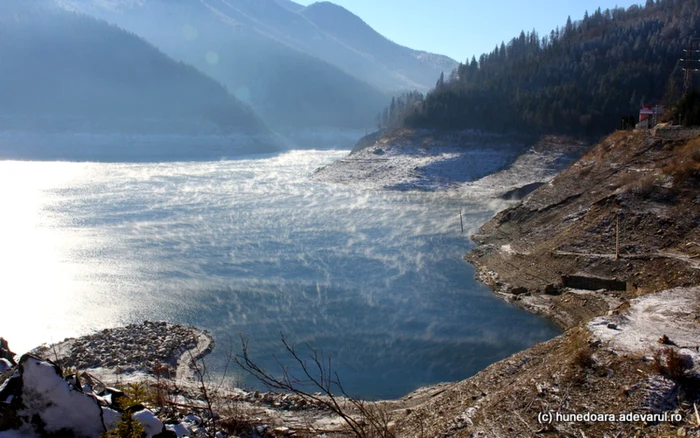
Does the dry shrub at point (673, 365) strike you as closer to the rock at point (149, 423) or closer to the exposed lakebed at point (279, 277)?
the rock at point (149, 423)

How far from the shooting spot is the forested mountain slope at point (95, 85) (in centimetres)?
12281

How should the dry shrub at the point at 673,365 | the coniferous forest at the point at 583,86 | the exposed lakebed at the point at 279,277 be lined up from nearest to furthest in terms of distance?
the dry shrub at the point at 673,365, the exposed lakebed at the point at 279,277, the coniferous forest at the point at 583,86

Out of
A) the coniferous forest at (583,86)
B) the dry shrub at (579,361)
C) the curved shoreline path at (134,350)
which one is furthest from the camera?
the coniferous forest at (583,86)

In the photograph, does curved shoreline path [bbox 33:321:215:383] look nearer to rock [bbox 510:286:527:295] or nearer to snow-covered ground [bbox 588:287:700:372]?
snow-covered ground [bbox 588:287:700:372]

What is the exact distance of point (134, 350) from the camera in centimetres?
1474

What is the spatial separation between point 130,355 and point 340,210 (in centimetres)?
2530

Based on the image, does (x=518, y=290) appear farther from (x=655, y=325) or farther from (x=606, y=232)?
(x=655, y=325)

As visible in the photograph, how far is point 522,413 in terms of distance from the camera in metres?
7.34

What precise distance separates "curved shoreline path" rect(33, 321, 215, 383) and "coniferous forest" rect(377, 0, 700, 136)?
51.6 meters

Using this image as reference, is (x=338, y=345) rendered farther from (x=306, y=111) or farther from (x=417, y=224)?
(x=306, y=111)

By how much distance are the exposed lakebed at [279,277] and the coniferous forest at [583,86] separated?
22.9m

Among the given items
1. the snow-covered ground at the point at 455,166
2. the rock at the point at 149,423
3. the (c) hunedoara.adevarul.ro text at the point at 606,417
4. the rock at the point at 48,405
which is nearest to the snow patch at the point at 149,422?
the rock at the point at 149,423

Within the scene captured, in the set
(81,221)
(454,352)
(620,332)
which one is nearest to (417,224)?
(454,352)

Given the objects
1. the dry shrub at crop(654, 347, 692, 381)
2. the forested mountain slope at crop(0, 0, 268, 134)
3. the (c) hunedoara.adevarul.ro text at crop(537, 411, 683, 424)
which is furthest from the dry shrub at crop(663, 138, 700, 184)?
the forested mountain slope at crop(0, 0, 268, 134)
